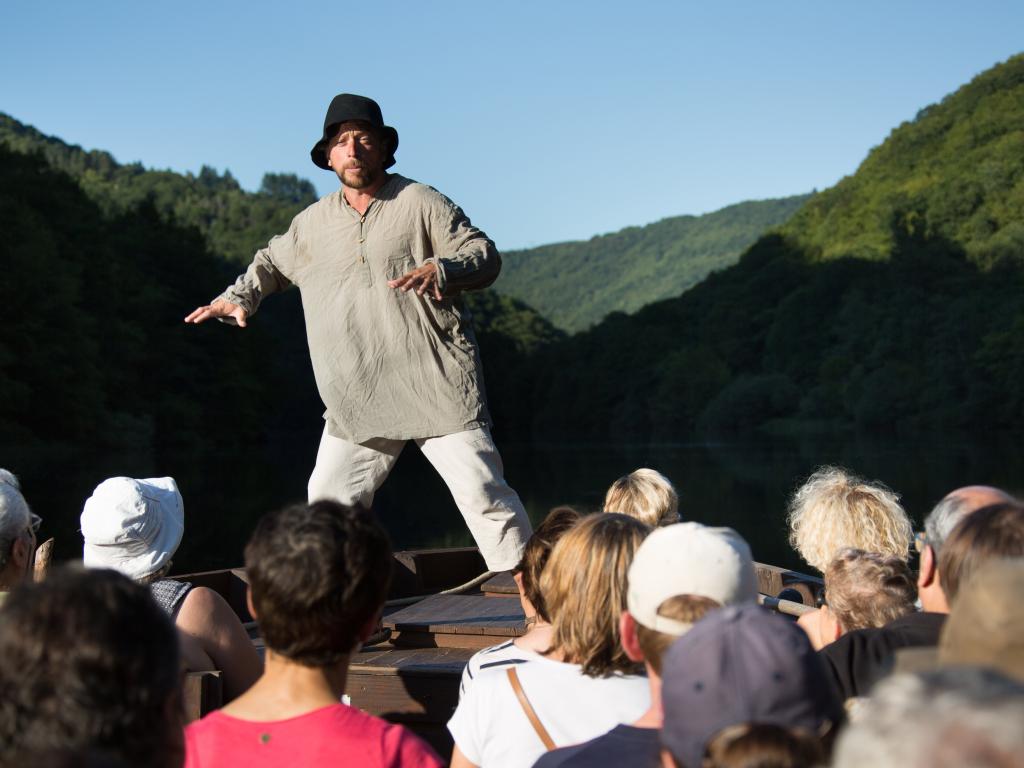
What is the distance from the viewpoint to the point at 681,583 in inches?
64.3

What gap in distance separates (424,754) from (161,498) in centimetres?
126

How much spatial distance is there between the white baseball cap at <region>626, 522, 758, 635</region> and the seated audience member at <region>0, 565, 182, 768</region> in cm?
66

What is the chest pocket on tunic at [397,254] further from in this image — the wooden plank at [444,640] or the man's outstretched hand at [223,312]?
the wooden plank at [444,640]

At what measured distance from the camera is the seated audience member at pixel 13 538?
2.49 meters

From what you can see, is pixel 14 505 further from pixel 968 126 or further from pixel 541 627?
pixel 968 126

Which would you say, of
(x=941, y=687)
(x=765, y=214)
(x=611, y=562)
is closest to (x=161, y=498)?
(x=611, y=562)

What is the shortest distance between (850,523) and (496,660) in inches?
49.3

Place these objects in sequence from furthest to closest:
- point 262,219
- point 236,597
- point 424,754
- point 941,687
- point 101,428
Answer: point 262,219
point 101,428
point 236,597
point 424,754
point 941,687

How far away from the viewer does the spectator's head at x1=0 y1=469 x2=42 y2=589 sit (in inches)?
98.0

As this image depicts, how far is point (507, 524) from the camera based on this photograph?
368 cm

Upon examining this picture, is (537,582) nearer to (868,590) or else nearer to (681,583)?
(868,590)

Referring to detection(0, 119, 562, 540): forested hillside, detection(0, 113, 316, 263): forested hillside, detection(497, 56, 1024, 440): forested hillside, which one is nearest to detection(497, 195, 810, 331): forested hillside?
detection(0, 113, 316, 263): forested hillside

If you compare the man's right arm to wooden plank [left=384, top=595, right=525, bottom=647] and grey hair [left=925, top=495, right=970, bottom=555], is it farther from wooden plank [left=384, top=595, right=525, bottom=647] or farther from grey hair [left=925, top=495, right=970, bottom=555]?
grey hair [left=925, top=495, right=970, bottom=555]

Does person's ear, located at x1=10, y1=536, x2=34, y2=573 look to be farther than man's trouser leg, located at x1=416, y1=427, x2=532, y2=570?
No
